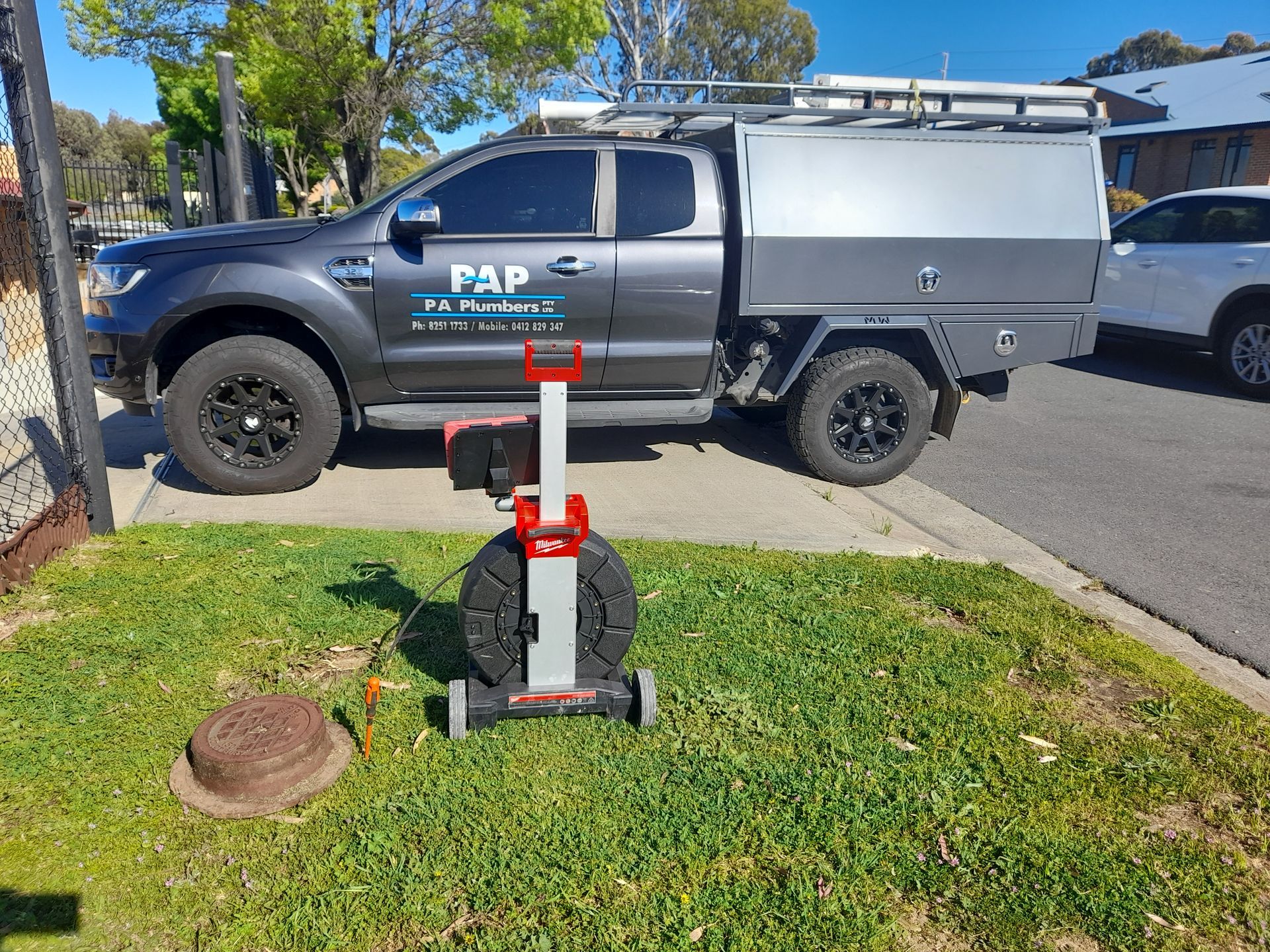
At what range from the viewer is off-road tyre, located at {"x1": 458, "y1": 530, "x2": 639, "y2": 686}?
305 centimetres

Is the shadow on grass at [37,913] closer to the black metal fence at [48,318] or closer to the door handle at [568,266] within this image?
the black metal fence at [48,318]

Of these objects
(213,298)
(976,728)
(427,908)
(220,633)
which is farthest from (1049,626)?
(213,298)

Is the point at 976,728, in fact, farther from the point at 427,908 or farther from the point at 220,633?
the point at 220,633

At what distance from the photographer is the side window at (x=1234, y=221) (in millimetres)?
9219

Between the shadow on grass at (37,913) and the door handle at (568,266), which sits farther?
the door handle at (568,266)

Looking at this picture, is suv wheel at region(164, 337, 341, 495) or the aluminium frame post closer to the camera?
the aluminium frame post

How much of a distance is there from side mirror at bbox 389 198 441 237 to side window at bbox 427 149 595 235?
189mm

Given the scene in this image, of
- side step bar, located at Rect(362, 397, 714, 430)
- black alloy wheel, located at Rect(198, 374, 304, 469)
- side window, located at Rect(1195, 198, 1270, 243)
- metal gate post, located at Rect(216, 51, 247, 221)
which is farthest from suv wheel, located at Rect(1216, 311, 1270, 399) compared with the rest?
metal gate post, located at Rect(216, 51, 247, 221)

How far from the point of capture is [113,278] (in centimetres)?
534

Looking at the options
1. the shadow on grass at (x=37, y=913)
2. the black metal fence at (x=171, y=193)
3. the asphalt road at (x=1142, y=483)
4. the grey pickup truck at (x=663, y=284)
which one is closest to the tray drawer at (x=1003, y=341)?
the grey pickup truck at (x=663, y=284)

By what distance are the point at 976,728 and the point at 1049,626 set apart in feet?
3.35

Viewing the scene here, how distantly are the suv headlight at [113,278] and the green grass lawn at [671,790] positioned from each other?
1774mm

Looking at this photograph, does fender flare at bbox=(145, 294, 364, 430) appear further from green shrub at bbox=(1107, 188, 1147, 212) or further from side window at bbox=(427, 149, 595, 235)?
green shrub at bbox=(1107, 188, 1147, 212)

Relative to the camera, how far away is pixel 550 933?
2.33 meters
